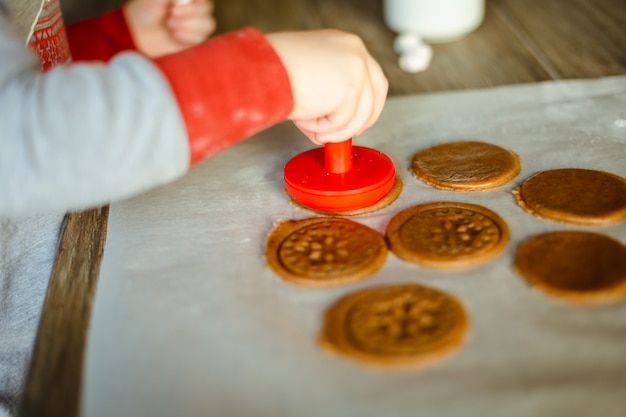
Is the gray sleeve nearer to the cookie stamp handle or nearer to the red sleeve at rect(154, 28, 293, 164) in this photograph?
the red sleeve at rect(154, 28, 293, 164)

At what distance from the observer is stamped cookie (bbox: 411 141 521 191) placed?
748 millimetres

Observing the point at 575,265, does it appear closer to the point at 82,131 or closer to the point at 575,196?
the point at 575,196

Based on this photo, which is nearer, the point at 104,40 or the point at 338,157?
the point at 338,157

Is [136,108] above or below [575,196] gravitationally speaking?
above

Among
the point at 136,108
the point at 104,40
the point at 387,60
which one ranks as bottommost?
the point at 387,60

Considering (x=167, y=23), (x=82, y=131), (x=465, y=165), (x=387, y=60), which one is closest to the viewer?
(x=82, y=131)

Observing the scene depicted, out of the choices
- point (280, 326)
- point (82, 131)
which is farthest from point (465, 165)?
point (82, 131)

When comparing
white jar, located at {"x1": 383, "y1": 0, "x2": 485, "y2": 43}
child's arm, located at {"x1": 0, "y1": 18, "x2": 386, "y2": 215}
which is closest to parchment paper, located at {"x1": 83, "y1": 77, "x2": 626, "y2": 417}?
child's arm, located at {"x1": 0, "y1": 18, "x2": 386, "y2": 215}

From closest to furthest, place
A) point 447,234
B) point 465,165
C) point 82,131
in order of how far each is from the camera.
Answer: point 82,131, point 447,234, point 465,165

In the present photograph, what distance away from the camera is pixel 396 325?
0.55 meters

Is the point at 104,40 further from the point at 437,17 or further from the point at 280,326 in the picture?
the point at 280,326

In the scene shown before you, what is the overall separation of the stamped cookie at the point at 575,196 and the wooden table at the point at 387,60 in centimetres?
31

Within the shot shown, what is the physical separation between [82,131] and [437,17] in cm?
77

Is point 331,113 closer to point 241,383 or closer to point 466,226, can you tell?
point 466,226
